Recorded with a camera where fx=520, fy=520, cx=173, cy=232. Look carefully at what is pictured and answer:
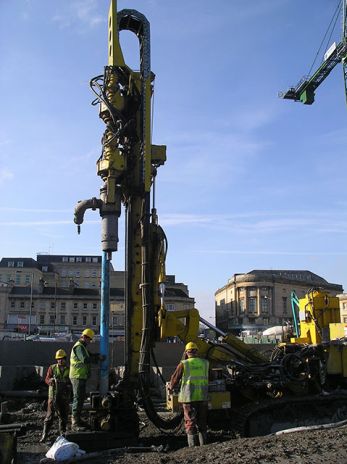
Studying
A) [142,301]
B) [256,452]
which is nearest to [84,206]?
[142,301]

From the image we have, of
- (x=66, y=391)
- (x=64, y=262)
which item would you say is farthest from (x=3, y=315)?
(x=66, y=391)

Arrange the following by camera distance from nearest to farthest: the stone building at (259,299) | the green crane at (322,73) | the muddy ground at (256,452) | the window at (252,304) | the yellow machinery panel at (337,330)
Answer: the muddy ground at (256,452) < the yellow machinery panel at (337,330) < the green crane at (322,73) < the stone building at (259,299) < the window at (252,304)

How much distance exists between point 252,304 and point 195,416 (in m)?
90.2

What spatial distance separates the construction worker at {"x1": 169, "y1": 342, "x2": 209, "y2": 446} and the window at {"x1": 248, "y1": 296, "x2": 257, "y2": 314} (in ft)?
292

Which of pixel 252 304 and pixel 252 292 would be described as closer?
pixel 252 304

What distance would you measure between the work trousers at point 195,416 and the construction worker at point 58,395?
2450 millimetres

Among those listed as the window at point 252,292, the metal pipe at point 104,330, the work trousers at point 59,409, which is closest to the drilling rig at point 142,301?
the metal pipe at point 104,330

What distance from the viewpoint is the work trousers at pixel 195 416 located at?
7875 millimetres

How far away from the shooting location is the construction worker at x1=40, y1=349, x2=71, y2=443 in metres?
9.05

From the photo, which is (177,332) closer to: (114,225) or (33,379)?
(114,225)

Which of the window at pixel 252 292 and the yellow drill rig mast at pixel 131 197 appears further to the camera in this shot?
the window at pixel 252 292

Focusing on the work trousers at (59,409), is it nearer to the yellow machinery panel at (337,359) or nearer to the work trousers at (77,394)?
the work trousers at (77,394)

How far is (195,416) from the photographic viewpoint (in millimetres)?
7938

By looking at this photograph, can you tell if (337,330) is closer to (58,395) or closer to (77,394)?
(77,394)
